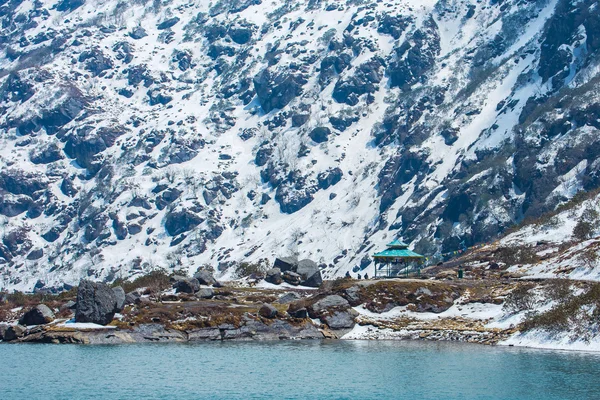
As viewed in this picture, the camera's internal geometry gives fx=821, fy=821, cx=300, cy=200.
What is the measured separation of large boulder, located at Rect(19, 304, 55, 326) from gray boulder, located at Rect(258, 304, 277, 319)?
2912cm

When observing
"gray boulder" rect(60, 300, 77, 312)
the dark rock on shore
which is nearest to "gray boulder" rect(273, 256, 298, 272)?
the dark rock on shore

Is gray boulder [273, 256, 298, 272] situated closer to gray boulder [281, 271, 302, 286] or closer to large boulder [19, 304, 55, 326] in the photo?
gray boulder [281, 271, 302, 286]

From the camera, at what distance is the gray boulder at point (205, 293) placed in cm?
12974

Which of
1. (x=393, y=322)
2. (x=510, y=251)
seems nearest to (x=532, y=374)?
(x=393, y=322)

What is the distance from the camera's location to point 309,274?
151 metres

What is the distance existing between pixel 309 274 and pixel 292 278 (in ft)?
10.6

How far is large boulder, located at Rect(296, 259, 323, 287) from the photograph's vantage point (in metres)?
149

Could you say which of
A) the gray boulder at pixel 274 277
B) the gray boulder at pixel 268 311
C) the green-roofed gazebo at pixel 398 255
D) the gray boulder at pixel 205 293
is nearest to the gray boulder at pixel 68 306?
the gray boulder at pixel 205 293

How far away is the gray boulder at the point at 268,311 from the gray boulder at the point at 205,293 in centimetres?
1635

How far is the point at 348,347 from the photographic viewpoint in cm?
10131

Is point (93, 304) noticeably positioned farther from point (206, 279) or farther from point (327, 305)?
point (206, 279)

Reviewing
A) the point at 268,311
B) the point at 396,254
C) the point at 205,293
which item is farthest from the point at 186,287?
the point at 396,254

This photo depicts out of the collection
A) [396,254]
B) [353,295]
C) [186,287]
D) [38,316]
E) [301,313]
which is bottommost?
[38,316]

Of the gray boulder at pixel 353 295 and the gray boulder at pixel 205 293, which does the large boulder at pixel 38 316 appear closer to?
the gray boulder at pixel 205 293
